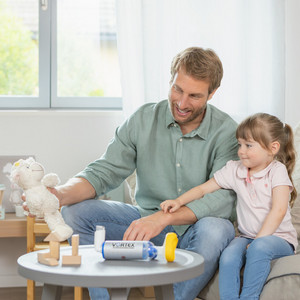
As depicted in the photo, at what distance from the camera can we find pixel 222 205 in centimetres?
188

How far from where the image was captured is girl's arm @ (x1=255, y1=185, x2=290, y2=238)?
177cm

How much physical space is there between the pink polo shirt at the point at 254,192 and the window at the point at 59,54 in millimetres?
1412

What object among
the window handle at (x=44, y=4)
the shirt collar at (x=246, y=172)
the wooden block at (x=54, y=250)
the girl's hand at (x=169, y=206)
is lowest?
the wooden block at (x=54, y=250)

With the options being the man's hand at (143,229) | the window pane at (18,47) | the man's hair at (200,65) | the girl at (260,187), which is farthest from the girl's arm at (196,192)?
the window pane at (18,47)

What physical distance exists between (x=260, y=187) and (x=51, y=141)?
1.44 meters

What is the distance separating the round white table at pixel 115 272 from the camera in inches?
47.2

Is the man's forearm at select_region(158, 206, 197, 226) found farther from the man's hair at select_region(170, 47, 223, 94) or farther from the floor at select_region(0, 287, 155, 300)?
the floor at select_region(0, 287, 155, 300)

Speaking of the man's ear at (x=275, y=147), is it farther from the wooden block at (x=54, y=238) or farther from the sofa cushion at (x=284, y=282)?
the wooden block at (x=54, y=238)

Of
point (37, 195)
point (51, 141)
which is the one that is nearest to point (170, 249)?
point (37, 195)

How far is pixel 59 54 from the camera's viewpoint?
3.19 meters

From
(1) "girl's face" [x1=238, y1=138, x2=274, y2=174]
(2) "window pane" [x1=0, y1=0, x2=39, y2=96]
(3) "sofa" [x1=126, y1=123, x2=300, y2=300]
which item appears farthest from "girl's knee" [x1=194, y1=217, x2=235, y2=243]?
(2) "window pane" [x1=0, y1=0, x2=39, y2=96]

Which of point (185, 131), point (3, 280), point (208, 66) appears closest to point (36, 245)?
point (3, 280)

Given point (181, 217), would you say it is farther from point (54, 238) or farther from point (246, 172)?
point (54, 238)

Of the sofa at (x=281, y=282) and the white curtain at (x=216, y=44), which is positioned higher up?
the white curtain at (x=216, y=44)
